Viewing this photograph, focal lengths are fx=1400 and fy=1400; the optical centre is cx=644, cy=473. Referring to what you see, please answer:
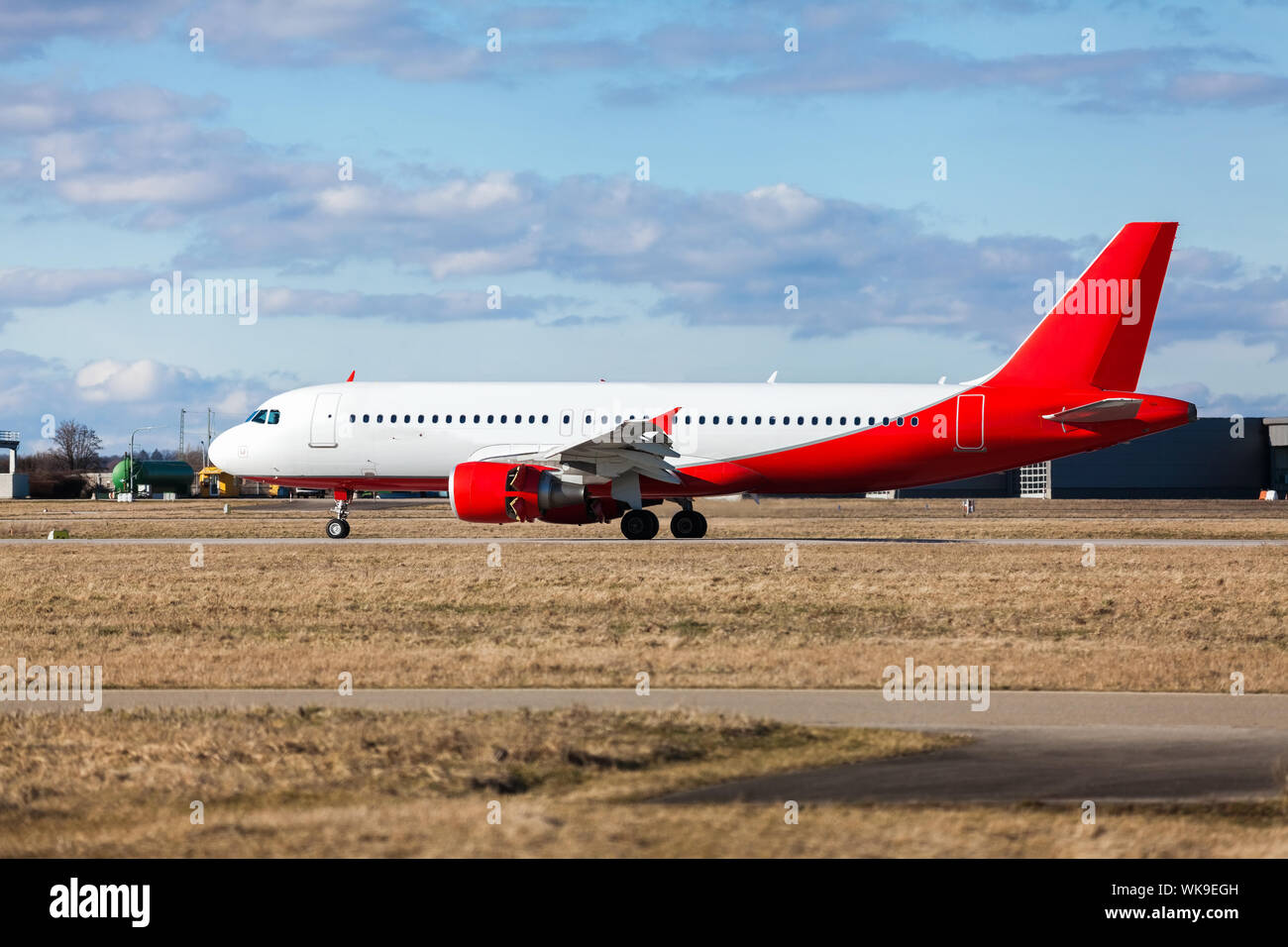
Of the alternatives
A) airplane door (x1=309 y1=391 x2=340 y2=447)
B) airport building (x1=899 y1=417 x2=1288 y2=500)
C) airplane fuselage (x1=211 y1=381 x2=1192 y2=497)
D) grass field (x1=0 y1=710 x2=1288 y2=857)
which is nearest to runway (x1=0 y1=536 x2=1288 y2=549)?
airplane fuselage (x1=211 y1=381 x2=1192 y2=497)

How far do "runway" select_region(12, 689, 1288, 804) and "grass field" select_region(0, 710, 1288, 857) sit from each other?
0.45 meters

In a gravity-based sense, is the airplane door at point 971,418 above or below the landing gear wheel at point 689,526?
above

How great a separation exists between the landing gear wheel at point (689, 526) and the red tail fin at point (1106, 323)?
8797 millimetres

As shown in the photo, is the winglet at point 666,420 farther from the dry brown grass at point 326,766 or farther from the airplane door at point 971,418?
the dry brown grass at point 326,766

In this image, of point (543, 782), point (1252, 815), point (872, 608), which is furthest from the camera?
point (872, 608)

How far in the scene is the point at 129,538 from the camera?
41094 millimetres

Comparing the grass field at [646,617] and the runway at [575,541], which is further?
the runway at [575,541]

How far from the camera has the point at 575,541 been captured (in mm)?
36688

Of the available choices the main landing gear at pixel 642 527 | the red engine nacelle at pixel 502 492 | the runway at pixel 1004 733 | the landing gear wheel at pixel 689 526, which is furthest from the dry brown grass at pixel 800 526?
the runway at pixel 1004 733

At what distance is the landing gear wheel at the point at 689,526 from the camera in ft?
126

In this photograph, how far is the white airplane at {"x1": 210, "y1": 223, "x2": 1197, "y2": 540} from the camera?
1373 inches
